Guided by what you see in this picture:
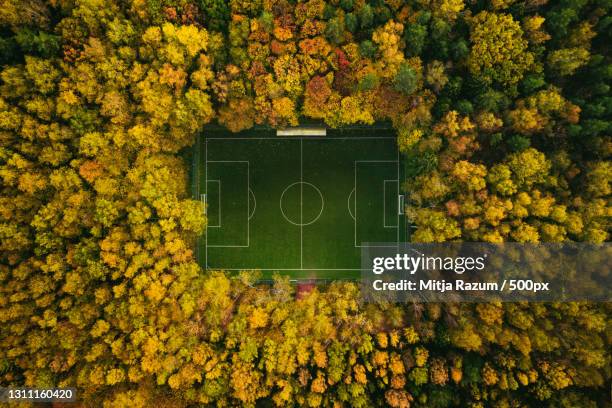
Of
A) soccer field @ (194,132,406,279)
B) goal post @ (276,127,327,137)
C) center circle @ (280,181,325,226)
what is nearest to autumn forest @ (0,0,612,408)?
goal post @ (276,127,327,137)

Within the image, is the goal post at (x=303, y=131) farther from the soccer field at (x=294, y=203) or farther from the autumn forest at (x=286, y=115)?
the autumn forest at (x=286, y=115)

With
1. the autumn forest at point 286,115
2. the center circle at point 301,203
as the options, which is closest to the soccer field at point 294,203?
the center circle at point 301,203

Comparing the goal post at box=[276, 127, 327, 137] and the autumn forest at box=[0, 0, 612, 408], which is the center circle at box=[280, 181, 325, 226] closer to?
the goal post at box=[276, 127, 327, 137]

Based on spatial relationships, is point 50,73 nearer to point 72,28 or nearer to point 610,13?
point 72,28

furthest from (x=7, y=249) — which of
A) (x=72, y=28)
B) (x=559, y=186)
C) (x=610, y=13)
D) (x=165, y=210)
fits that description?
(x=610, y=13)

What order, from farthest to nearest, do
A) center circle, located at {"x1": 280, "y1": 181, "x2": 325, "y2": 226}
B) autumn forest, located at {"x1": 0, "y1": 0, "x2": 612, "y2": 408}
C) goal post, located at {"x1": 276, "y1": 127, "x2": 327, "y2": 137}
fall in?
center circle, located at {"x1": 280, "y1": 181, "x2": 325, "y2": 226} < goal post, located at {"x1": 276, "y1": 127, "x2": 327, "y2": 137} < autumn forest, located at {"x1": 0, "y1": 0, "x2": 612, "y2": 408}

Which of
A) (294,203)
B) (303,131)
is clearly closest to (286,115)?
(303,131)

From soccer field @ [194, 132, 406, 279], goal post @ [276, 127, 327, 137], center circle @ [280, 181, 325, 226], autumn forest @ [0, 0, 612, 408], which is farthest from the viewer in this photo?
center circle @ [280, 181, 325, 226]
